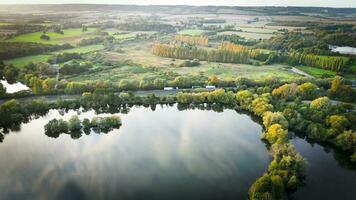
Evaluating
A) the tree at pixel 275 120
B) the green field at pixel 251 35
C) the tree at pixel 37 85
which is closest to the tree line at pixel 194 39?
the green field at pixel 251 35

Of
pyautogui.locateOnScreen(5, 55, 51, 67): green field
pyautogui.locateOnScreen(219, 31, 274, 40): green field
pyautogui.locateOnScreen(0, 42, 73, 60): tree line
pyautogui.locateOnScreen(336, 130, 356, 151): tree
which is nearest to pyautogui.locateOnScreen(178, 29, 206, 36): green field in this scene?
pyautogui.locateOnScreen(219, 31, 274, 40): green field

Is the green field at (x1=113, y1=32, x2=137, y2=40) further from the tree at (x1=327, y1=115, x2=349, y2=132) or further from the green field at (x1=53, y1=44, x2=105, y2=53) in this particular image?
the tree at (x1=327, y1=115, x2=349, y2=132)

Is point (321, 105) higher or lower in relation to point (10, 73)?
higher

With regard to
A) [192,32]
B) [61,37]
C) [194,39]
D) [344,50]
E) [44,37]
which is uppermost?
[44,37]

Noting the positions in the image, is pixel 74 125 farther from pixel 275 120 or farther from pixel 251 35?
pixel 251 35

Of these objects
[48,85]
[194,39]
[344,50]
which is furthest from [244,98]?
[194,39]

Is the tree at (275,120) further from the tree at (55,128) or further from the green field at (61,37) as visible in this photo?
the green field at (61,37)

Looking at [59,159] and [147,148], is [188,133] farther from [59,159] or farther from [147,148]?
[59,159]
